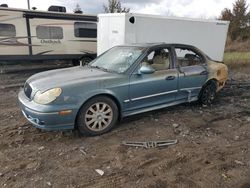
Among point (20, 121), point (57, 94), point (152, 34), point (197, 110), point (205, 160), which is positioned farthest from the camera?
point (152, 34)

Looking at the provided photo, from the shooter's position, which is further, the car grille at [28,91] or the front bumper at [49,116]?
the car grille at [28,91]

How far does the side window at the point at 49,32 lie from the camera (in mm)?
12383

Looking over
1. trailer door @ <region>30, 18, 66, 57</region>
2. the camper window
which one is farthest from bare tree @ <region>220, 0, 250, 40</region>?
the camper window

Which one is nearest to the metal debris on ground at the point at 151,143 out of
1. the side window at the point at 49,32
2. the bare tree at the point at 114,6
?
the side window at the point at 49,32

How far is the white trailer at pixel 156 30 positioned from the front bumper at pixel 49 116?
493 centimetres

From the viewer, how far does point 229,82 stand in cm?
1027

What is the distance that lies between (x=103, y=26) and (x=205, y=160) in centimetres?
706

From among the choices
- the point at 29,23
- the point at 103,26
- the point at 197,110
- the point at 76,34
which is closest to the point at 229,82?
the point at 197,110

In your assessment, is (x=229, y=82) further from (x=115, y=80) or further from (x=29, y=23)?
(x=29, y=23)

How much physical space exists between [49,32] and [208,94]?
320 inches

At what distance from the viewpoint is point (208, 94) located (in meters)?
7.01

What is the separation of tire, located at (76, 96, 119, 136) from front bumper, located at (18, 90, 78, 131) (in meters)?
0.18

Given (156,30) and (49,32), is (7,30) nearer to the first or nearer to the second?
(49,32)

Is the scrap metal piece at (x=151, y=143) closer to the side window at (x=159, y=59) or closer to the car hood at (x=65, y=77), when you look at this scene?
the car hood at (x=65, y=77)
